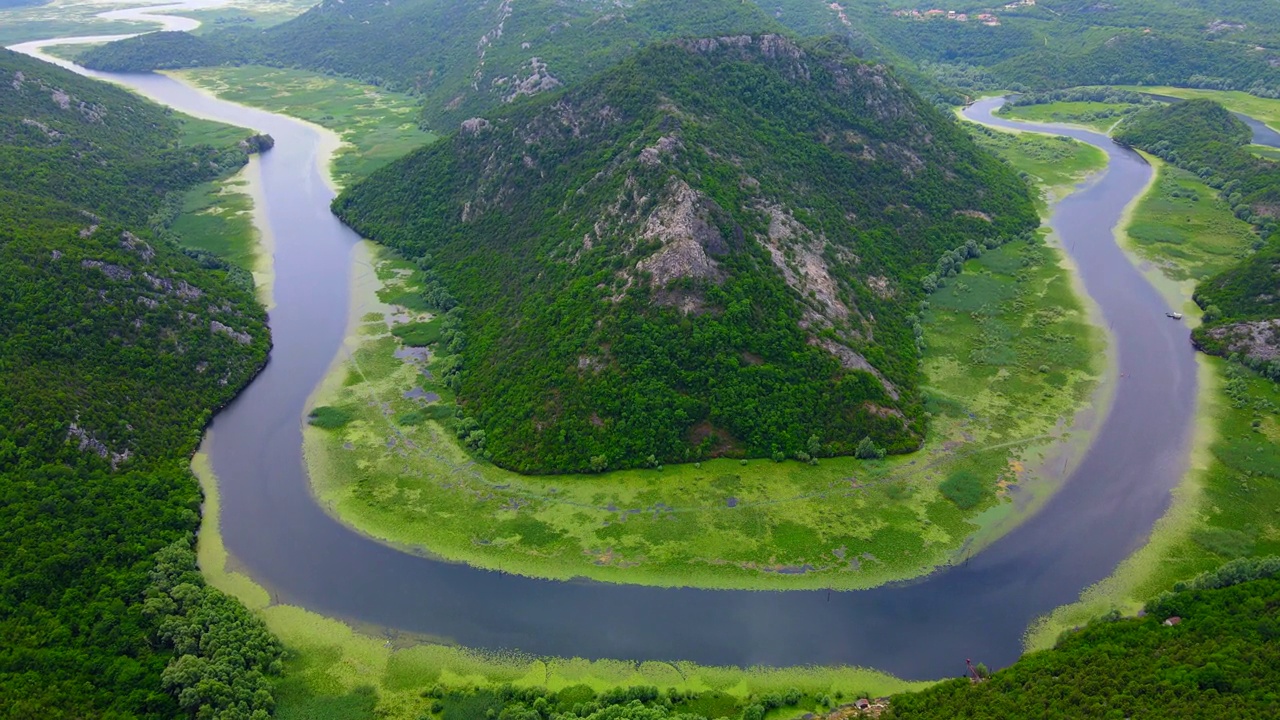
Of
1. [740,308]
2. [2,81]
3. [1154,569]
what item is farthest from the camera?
[2,81]

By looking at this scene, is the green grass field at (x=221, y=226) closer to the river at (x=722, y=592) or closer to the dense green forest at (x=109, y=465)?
the dense green forest at (x=109, y=465)

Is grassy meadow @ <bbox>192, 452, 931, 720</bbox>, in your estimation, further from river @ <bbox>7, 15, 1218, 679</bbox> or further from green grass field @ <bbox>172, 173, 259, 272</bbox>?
green grass field @ <bbox>172, 173, 259, 272</bbox>

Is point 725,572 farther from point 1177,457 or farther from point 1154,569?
point 1177,457

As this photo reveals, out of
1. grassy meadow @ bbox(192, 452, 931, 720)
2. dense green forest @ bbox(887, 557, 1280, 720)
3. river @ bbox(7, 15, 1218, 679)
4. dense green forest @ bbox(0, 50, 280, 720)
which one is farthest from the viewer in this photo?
river @ bbox(7, 15, 1218, 679)

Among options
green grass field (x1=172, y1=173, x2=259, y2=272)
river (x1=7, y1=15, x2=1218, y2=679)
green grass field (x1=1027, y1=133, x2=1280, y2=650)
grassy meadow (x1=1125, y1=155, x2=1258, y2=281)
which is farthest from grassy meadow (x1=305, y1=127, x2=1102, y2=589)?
green grass field (x1=172, y1=173, x2=259, y2=272)

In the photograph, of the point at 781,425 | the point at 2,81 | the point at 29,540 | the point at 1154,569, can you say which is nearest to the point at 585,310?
the point at 781,425

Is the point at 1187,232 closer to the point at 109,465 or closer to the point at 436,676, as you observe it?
the point at 436,676
